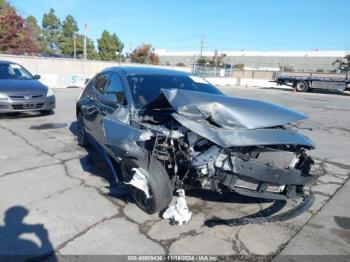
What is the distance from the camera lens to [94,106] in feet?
17.7

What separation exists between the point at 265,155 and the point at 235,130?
435mm

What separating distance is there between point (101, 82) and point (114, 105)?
4.56 ft

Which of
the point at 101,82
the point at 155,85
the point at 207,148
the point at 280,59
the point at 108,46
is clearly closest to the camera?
the point at 207,148

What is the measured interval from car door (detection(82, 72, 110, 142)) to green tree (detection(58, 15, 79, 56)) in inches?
2423

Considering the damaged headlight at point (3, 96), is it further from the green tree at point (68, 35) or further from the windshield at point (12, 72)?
the green tree at point (68, 35)

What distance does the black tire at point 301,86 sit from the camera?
28.6 m

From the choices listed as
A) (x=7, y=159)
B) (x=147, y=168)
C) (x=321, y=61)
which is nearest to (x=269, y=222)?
(x=147, y=168)

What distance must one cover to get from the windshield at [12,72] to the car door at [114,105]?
5.72 m

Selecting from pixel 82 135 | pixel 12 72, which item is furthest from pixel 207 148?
pixel 12 72

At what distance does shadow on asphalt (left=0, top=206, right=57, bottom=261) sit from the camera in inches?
113

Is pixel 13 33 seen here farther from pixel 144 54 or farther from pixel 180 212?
pixel 180 212

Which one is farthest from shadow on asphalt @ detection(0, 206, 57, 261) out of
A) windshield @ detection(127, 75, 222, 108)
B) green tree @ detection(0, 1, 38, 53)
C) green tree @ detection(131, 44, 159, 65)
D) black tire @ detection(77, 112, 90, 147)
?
green tree @ detection(131, 44, 159, 65)

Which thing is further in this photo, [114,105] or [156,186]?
[114,105]

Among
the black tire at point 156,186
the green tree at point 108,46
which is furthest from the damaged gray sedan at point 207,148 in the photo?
the green tree at point 108,46
